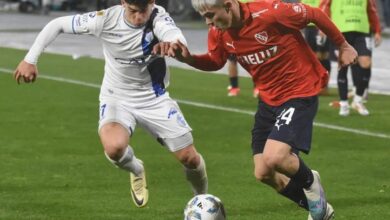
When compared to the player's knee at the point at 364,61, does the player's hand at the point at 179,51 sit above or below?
above

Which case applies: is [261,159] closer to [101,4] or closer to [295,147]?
[295,147]

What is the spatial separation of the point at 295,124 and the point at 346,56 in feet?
2.30

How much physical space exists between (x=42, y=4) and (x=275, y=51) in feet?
135

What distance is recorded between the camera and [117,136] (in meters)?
10.3

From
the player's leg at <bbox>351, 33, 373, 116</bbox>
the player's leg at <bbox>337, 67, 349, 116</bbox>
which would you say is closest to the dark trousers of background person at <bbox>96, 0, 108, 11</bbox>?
the player's leg at <bbox>351, 33, 373, 116</bbox>

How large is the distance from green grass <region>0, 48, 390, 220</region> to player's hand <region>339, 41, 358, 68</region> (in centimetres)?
161

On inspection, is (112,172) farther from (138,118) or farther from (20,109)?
(20,109)

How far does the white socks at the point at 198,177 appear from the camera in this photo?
10328 mm

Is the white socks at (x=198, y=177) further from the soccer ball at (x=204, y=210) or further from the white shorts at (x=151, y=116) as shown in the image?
the soccer ball at (x=204, y=210)

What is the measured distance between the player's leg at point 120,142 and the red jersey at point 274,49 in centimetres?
122

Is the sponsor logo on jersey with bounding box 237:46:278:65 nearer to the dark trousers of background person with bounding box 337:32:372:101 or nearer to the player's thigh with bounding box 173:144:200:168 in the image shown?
the player's thigh with bounding box 173:144:200:168

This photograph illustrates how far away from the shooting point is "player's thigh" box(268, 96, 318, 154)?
916cm

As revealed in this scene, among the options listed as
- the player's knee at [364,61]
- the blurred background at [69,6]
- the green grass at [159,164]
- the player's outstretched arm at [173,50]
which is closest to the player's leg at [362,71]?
the player's knee at [364,61]

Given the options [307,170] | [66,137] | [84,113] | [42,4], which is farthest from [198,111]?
[42,4]
